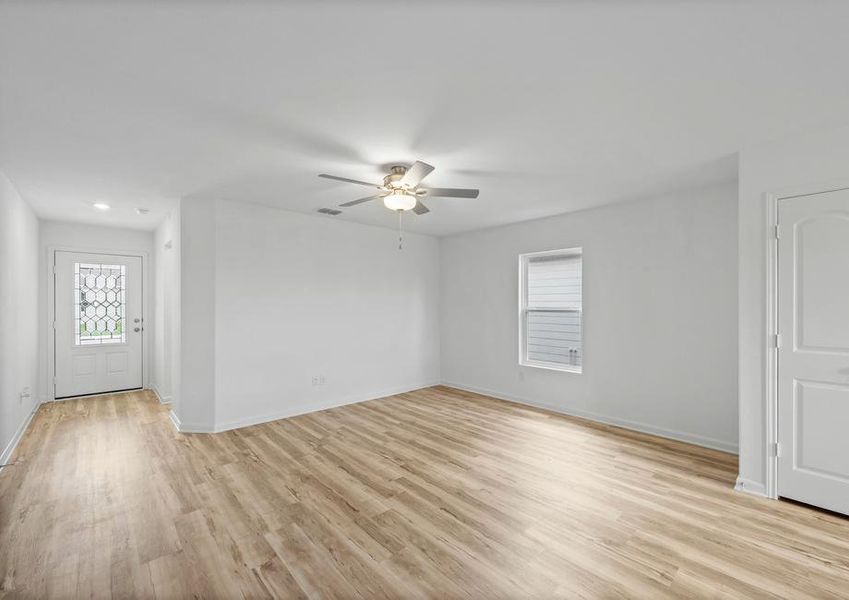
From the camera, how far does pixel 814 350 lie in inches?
101

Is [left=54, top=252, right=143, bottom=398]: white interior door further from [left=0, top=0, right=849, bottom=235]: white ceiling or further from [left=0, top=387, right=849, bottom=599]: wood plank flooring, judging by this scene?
[left=0, top=0, right=849, bottom=235]: white ceiling

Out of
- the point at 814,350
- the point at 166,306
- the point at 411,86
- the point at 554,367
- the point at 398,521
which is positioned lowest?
the point at 398,521

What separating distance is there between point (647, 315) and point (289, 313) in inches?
164

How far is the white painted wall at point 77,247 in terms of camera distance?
5.23 m

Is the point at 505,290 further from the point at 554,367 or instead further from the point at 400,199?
the point at 400,199

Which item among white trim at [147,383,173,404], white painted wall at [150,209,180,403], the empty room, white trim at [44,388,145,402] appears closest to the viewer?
the empty room

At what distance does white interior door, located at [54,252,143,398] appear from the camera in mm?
5398

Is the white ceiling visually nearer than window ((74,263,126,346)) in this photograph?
Yes

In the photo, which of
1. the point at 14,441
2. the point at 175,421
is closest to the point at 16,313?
the point at 14,441

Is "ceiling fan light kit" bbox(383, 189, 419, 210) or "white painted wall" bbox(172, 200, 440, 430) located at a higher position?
"ceiling fan light kit" bbox(383, 189, 419, 210)

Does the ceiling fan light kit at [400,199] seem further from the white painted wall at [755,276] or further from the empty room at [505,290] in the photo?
the white painted wall at [755,276]

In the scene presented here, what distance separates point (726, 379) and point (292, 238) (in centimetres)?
491

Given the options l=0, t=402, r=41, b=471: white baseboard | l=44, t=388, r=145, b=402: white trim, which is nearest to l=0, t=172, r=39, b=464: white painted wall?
l=0, t=402, r=41, b=471: white baseboard

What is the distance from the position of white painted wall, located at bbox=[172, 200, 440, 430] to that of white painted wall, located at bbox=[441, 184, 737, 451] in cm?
159
